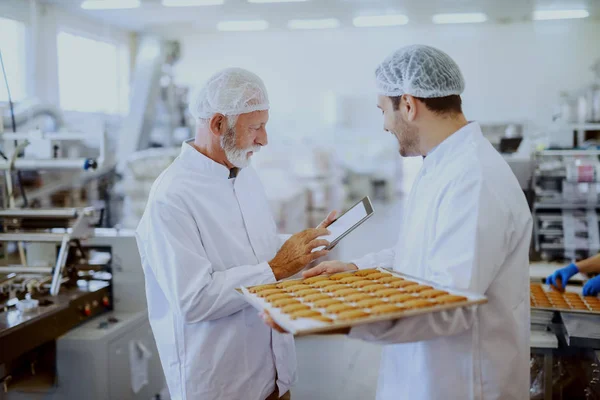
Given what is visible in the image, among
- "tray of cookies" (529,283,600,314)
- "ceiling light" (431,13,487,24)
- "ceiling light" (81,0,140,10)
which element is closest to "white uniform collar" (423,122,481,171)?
"tray of cookies" (529,283,600,314)

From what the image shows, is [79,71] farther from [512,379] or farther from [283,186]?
[512,379]

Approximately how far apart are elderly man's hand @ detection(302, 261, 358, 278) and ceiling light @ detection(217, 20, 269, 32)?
835cm

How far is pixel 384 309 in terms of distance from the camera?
1226 millimetres

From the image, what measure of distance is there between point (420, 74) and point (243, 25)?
9038mm

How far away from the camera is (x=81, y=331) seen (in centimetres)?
238

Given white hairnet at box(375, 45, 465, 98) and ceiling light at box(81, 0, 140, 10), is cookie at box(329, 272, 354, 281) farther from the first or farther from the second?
ceiling light at box(81, 0, 140, 10)

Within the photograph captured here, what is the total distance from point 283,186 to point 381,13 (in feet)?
13.3

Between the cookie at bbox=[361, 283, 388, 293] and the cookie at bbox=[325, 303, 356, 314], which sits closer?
the cookie at bbox=[325, 303, 356, 314]

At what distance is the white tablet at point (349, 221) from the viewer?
174 centimetres

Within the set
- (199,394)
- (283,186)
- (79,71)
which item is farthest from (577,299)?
(79,71)

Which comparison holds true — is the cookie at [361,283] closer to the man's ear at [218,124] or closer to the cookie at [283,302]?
the cookie at [283,302]

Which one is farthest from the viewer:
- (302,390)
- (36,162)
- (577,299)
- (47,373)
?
(302,390)

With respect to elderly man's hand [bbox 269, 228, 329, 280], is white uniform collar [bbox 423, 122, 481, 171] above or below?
above

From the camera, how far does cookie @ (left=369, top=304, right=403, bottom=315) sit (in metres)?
1.21
